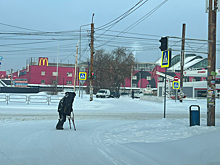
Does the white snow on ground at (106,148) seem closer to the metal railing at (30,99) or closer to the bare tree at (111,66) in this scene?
the metal railing at (30,99)

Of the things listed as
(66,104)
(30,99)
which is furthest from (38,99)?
(66,104)

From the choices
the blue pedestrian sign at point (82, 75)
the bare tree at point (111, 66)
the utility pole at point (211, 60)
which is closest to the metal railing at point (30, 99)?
the blue pedestrian sign at point (82, 75)

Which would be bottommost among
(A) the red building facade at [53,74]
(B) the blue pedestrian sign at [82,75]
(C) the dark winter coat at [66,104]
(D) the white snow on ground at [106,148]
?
(D) the white snow on ground at [106,148]

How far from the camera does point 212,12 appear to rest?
13.3 meters

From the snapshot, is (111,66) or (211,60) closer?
(211,60)

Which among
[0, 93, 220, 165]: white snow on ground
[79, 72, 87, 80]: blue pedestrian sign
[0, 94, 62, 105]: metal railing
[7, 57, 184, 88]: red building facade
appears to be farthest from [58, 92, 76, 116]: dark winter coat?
[7, 57, 184, 88]: red building facade

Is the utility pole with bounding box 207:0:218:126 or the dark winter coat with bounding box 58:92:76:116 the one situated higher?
the utility pole with bounding box 207:0:218:126

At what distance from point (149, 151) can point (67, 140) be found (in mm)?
2925

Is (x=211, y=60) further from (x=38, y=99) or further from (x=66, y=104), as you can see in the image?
(x=38, y=99)

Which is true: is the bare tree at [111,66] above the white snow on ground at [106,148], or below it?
above

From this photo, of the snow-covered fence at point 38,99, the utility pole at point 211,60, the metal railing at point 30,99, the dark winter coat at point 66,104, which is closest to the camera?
the dark winter coat at point 66,104

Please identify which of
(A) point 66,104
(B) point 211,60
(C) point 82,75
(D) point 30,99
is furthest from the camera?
(D) point 30,99

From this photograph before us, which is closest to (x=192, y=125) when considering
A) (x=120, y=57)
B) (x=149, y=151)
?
(x=149, y=151)

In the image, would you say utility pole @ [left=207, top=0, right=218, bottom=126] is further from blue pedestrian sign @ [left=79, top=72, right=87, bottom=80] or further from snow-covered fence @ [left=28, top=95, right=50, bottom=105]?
blue pedestrian sign @ [left=79, top=72, right=87, bottom=80]
